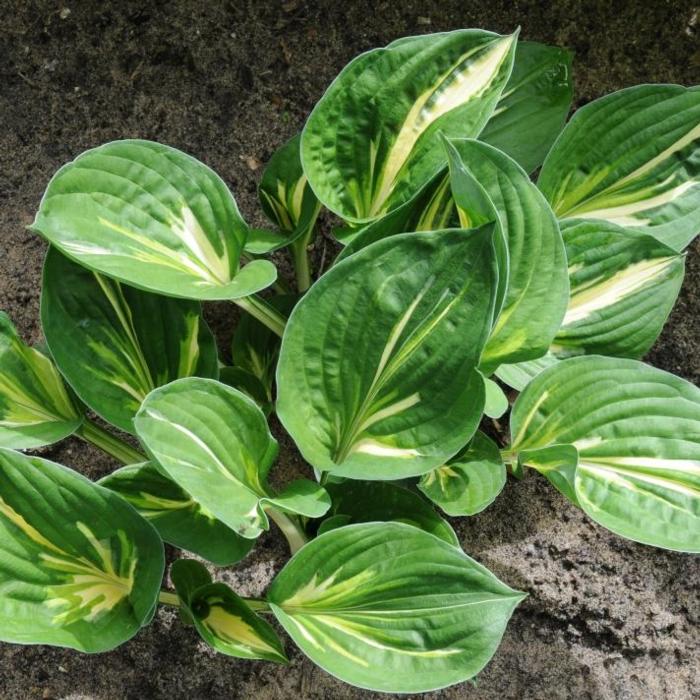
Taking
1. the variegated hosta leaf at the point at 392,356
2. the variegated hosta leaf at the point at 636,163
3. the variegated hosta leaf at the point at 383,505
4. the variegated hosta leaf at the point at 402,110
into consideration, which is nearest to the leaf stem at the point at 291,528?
the variegated hosta leaf at the point at 383,505

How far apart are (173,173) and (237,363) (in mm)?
322

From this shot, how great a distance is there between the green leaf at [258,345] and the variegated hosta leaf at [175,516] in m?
0.22

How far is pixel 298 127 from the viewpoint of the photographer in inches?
49.5

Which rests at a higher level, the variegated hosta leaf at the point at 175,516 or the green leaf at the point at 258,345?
the green leaf at the point at 258,345

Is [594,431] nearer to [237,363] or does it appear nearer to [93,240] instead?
[237,363]

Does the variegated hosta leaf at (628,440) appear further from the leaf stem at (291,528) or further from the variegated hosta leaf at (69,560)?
the variegated hosta leaf at (69,560)

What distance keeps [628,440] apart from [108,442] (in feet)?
2.23

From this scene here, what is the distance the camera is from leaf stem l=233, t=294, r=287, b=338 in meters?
1.07

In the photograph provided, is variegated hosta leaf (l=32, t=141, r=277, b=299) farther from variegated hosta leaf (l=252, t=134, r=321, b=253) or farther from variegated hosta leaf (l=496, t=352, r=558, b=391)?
variegated hosta leaf (l=496, t=352, r=558, b=391)

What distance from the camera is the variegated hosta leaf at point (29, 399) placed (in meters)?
1.00

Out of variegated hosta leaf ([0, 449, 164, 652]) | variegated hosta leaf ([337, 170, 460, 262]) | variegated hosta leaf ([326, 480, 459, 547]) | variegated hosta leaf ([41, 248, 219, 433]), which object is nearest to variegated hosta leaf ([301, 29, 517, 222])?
variegated hosta leaf ([337, 170, 460, 262])

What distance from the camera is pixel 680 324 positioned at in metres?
1.28

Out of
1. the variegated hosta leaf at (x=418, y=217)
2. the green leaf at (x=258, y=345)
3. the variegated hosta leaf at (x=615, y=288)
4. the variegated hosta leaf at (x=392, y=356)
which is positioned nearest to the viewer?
the variegated hosta leaf at (x=392, y=356)

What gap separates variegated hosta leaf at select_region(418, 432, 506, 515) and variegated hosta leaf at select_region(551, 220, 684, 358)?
0.57 feet
